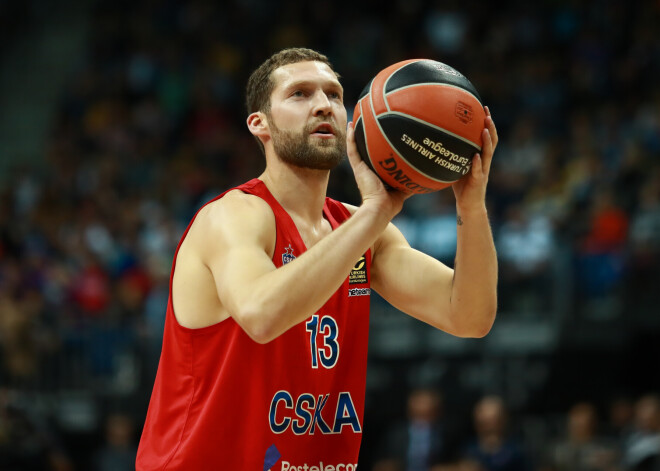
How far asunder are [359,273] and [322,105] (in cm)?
83

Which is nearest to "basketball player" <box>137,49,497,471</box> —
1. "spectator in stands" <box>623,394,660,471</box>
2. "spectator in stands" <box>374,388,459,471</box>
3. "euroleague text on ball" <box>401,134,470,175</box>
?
"euroleague text on ball" <box>401,134,470,175</box>

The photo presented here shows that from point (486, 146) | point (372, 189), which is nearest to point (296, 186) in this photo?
point (372, 189)

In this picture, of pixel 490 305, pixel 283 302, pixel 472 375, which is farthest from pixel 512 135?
pixel 283 302

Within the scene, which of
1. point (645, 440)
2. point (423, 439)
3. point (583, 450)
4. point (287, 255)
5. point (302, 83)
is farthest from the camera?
point (423, 439)

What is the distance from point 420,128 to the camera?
13.5 ft

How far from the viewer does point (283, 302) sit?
384 centimetres

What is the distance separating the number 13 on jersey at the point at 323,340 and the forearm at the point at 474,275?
575 mm

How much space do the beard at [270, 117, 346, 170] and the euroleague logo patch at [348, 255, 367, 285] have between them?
0.52 m

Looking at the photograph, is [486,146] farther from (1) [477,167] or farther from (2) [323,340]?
(2) [323,340]

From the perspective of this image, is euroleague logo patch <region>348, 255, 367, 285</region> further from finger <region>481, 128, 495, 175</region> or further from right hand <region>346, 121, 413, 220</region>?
finger <region>481, 128, 495, 175</region>

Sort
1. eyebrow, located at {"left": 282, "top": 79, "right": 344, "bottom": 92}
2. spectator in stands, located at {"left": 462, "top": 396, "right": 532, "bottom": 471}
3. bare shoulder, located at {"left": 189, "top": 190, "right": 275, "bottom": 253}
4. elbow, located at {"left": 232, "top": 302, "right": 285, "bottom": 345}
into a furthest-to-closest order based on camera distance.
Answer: spectator in stands, located at {"left": 462, "top": 396, "right": 532, "bottom": 471} < eyebrow, located at {"left": 282, "top": 79, "right": 344, "bottom": 92} < bare shoulder, located at {"left": 189, "top": 190, "right": 275, "bottom": 253} < elbow, located at {"left": 232, "top": 302, "right": 285, "bottom": 345}

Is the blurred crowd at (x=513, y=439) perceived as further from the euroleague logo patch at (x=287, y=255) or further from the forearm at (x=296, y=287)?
the forearm at (x=296, y=287)

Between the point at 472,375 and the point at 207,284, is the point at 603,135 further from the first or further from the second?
the point at 207,284

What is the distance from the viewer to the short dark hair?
4871mm
